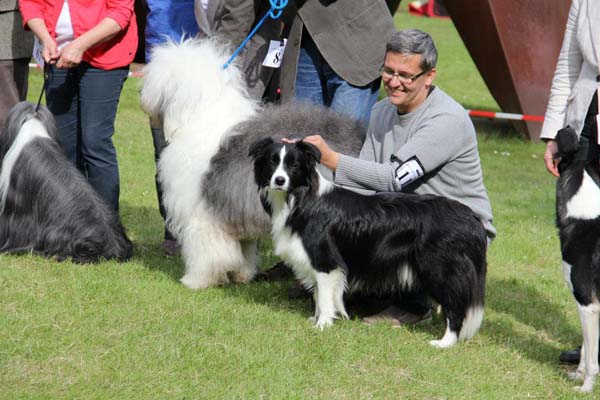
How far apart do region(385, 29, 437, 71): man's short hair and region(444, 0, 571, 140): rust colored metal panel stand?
600cm

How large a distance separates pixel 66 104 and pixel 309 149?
6.99 feet

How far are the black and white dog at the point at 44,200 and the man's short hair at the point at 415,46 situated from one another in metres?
2.15

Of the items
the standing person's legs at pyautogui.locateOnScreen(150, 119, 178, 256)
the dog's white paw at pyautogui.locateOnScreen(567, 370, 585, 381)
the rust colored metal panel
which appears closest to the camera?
the dog's white paw at pyautogui.locateOnScreen(567, 370, 585, 381)

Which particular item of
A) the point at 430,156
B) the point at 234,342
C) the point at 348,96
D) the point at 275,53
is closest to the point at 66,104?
the point at 275,53

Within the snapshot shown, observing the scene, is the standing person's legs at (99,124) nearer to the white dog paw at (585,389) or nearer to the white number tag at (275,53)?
the white number tag at (275,53)

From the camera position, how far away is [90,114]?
5.39 m

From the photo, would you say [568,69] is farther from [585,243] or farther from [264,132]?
[264,132]

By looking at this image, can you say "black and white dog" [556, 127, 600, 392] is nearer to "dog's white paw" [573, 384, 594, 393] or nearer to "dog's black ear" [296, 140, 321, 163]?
"dog's white paw" [573, 384, 594, 393]

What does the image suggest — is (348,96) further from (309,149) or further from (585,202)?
(585,202)

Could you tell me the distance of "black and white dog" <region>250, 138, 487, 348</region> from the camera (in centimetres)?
415

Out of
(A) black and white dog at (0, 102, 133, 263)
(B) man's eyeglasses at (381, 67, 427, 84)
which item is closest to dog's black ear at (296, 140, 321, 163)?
(B) man's eyeglasses at (381, 67, 427, 84)

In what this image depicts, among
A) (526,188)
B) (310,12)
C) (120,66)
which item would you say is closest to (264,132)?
(310,12)

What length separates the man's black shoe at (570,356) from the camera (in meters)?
4.17

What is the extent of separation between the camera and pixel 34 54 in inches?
224
